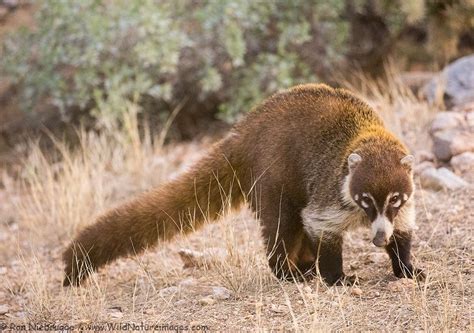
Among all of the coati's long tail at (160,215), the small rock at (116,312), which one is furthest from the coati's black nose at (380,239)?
the small rock at (116,312)

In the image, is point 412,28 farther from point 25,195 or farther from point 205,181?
point 205,181

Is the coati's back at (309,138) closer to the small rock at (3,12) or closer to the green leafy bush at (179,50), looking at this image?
the green leafy bush at (179,50)

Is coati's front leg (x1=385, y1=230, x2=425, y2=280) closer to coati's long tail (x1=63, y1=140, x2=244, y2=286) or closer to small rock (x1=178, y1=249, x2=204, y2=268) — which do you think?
coati's long tail (x1=63, y1=140, x2=244, y2=286)

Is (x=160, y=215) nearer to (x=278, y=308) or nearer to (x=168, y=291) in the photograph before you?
(x=168, y=291)

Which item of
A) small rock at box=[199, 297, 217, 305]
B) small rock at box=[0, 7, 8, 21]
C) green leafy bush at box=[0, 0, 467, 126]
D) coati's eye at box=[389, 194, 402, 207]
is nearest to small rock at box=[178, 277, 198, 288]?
small rock at box=[199, 297, 217, 305]

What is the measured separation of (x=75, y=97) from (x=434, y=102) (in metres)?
4.18

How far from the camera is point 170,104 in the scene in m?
10.6

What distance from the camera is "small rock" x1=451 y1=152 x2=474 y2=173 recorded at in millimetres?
7365

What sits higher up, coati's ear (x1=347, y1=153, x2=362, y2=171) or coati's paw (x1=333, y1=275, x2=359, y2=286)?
coati's ear (x1=347, y1=153, x2=362, y2=171)

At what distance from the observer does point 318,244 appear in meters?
5.54

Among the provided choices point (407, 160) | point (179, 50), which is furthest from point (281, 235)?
point (179, 50)

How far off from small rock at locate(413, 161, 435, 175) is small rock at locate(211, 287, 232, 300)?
2.78 metres

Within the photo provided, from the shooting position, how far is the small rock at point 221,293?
17.7 ft

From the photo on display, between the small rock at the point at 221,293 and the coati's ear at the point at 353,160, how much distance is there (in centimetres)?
115
